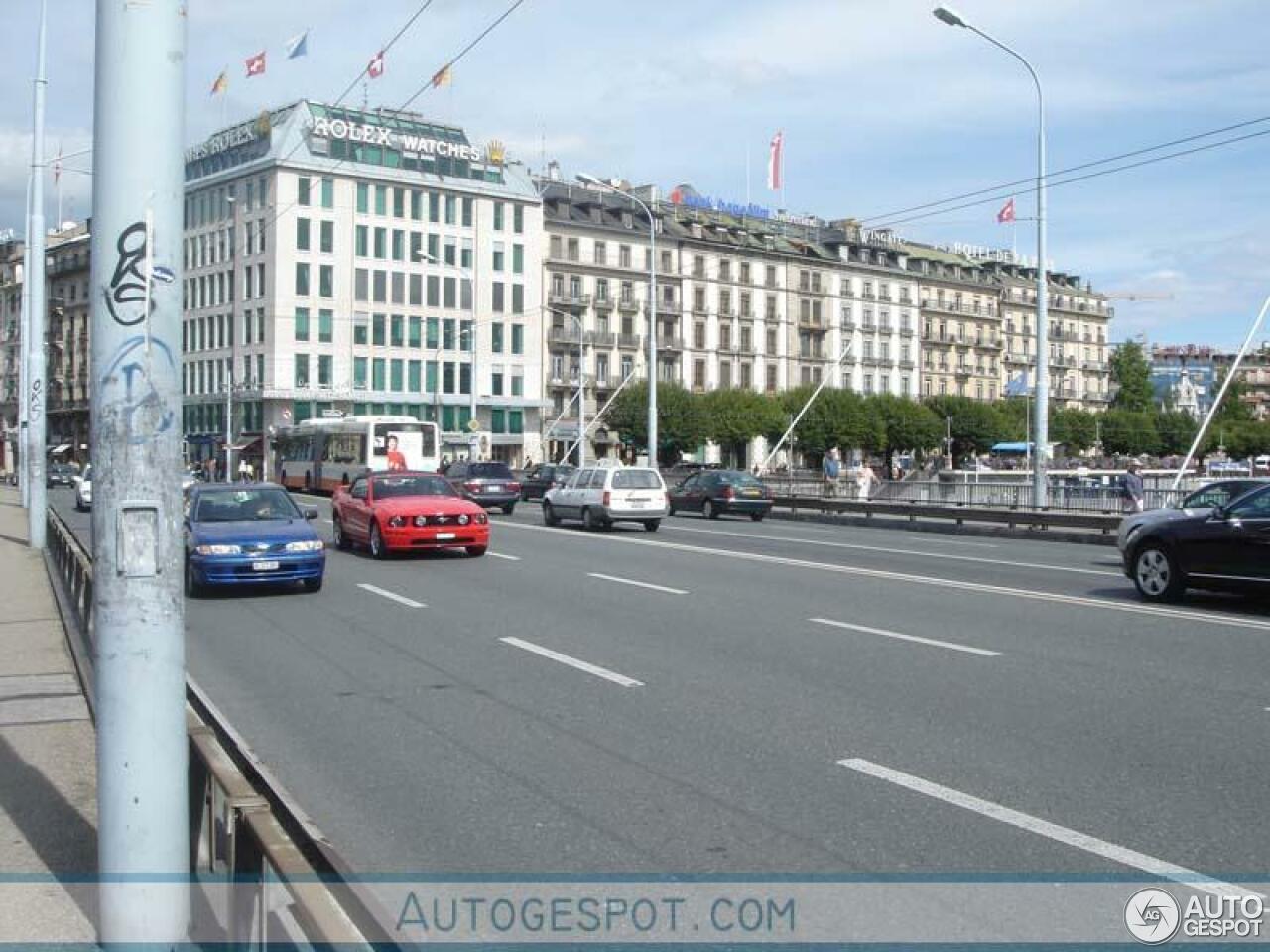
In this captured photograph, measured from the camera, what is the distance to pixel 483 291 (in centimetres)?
9138

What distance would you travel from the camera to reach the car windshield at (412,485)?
2303 centimetres

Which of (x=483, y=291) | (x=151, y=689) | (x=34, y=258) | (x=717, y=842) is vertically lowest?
(x=717, y=842)

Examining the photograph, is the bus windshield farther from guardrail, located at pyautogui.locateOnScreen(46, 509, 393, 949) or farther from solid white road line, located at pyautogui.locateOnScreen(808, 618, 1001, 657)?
guardrail, located at pyautogui.locateOnScreen(46, 509, 393, 949)

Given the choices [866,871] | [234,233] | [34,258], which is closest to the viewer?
[866,871]

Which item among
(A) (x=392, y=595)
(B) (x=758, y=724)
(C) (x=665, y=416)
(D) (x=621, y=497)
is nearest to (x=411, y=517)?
(A) (x=392, y=595)

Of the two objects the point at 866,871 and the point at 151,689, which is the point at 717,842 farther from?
the point at 151,689

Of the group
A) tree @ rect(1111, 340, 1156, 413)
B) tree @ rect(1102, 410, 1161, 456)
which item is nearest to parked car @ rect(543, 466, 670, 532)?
tree @ rect(1102, 410, 1161, 456)

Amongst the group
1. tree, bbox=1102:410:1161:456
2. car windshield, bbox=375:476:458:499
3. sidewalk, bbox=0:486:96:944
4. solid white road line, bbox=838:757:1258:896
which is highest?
tree, bbox=1102:410:1161:456

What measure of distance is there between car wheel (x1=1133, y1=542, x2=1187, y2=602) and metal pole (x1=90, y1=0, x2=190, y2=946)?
12723 millimetres

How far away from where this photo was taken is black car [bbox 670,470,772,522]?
123 ft

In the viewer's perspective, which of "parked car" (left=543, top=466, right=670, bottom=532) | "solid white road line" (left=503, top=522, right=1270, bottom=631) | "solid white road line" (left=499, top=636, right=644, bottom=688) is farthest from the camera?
"parked car" (left=543, top=466, right=670, bottom=532)

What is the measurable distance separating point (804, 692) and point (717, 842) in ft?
12.1

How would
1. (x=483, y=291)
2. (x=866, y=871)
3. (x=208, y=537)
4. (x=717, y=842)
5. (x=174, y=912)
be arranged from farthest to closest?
(x=483, y=291) < (x=208, y=537) < (x=717, y=842) < (x=866, y=871) < (x=174, y=912)

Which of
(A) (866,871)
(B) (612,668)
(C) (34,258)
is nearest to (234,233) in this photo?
(C) (34,258)
